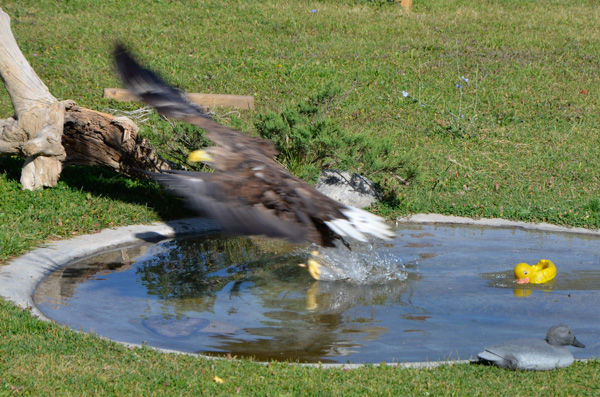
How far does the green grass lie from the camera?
14.4ft

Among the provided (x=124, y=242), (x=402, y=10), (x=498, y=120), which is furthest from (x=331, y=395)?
(x=402, y=10)

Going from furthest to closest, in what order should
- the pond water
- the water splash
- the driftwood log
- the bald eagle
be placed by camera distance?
the driftwood log, the water splash, the bald eagle, the pond water

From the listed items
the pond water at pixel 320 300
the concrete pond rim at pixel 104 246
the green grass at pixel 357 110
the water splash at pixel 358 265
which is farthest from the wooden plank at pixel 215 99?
the water splash at pixel 358 265

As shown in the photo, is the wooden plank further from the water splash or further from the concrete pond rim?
the water splash

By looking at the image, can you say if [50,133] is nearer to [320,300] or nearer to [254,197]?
[254,197]

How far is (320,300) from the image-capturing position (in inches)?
255

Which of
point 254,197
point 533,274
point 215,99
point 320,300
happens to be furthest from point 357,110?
point 254,197

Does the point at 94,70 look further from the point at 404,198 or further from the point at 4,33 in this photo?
the point at 404,198

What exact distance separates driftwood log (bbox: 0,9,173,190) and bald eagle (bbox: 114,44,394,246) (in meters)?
2.35

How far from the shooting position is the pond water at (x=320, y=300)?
532 cm

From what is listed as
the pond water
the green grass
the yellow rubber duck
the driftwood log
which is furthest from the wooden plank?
the yellow rubber duck

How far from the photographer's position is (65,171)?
10094mm

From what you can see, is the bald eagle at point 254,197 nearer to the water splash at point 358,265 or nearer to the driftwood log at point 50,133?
the water splash at point 358,265

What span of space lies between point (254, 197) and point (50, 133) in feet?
13.3
